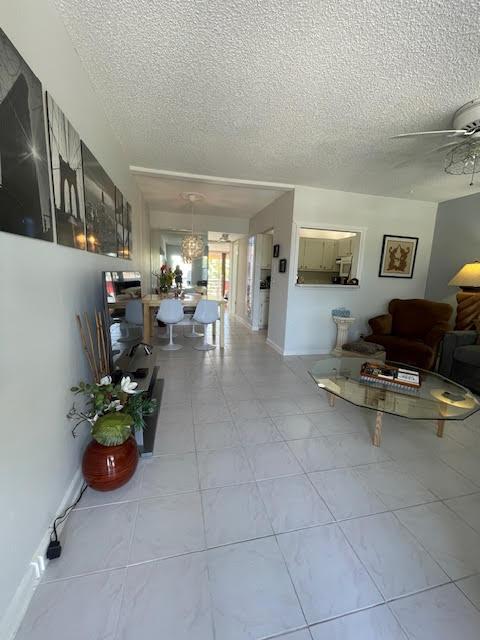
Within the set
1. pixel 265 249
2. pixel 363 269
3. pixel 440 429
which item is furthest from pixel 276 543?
pixel 265 249

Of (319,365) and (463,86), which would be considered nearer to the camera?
(463,86)

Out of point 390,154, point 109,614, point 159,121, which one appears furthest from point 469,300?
point 109,614

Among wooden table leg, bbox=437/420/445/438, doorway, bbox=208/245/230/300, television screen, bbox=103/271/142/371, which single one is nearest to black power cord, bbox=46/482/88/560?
television screen, bbox=103/271/142/371

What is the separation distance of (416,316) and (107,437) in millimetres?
3970

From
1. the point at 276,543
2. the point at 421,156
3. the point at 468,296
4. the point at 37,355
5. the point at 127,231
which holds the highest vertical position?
the point at 421,156

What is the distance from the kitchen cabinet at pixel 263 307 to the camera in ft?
18.7

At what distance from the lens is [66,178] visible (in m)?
1.37

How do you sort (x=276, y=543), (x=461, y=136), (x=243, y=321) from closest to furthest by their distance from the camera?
(x=276, y=543) < (x=461, y=136) < (x=243, y=321)

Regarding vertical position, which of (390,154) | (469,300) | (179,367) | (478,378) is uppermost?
(390,154)

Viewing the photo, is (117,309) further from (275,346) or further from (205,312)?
(275,346)

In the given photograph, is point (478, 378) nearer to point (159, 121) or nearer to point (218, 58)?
point (218, 58)

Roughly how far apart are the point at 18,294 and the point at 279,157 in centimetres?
272

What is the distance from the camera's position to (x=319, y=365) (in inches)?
105

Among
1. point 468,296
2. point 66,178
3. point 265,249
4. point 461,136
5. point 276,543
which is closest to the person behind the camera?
point 276,543
